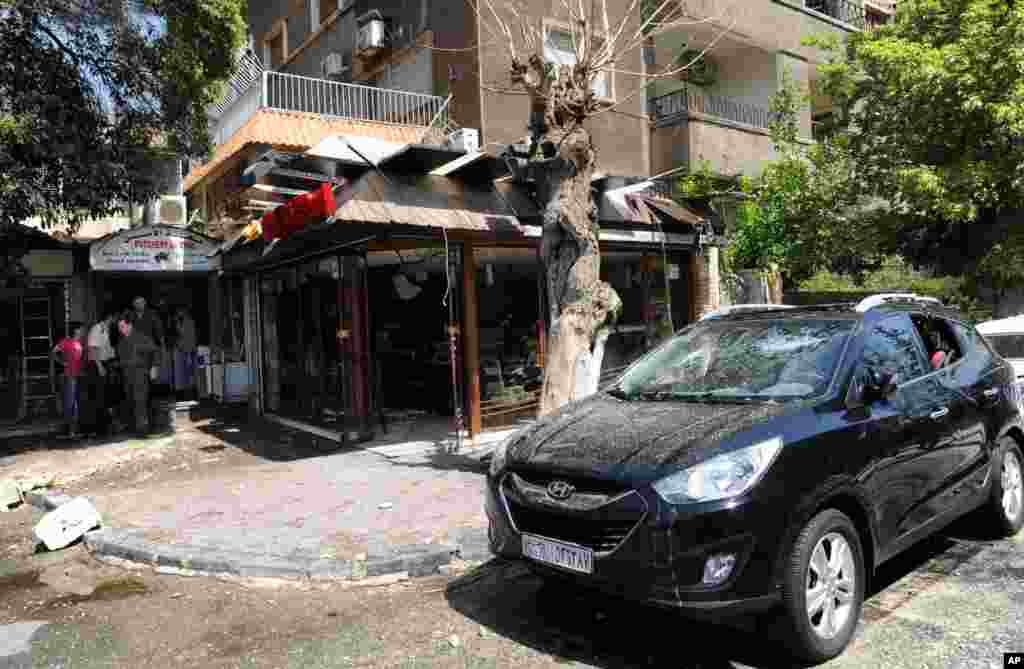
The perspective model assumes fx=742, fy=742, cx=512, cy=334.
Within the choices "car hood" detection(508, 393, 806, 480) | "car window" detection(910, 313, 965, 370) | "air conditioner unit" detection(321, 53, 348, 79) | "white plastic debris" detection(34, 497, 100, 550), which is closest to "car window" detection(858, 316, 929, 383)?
"car window" detection(910, 313, 965, 370)

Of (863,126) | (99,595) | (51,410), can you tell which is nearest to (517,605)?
(99,595)

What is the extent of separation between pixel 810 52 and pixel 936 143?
567 centimetres

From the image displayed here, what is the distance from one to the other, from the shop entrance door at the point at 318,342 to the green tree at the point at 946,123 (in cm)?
1009

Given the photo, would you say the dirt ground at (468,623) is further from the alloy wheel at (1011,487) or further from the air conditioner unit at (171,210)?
the air conditioner unit at (171,210)

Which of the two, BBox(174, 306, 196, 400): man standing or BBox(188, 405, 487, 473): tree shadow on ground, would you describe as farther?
BBox(174, 306, 196, 400): man standing

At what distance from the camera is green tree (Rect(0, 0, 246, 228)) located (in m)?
9.41

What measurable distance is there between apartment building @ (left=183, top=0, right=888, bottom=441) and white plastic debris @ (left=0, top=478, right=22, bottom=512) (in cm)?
369

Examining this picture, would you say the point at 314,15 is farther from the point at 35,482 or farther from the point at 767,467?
the point at 767,467

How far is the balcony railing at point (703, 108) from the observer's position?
15703 mm

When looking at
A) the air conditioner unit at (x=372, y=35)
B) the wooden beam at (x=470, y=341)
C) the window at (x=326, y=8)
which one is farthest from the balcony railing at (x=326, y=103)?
the window at (x=326, y=8)

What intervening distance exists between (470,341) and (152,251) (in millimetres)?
6051

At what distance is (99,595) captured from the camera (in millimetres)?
5070

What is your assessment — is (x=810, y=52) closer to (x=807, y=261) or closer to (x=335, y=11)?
(x=807, y=261)

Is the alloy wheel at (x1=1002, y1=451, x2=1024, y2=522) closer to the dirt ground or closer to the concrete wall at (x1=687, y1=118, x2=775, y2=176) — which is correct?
the dirt ground
